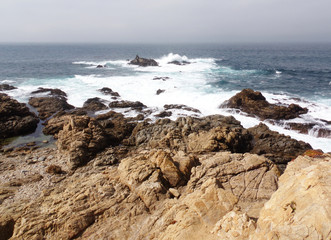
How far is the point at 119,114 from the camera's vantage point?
30.0 meters

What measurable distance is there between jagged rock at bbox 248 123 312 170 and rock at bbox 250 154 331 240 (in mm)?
14136

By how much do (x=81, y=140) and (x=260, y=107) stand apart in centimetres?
2566

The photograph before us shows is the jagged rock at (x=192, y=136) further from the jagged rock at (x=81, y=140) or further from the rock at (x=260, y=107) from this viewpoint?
the rock at (x=260, y=107)

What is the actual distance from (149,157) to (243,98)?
80.6 feet

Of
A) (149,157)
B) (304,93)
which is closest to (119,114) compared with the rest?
(149,157)

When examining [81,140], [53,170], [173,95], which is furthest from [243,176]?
[173,95]

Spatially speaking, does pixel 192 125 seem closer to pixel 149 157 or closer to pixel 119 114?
pixel 149 157

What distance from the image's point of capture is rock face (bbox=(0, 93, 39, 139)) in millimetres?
25266

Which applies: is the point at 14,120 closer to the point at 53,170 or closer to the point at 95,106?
the point at 95,106

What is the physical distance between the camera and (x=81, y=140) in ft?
67.2

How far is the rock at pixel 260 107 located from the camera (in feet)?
93.1

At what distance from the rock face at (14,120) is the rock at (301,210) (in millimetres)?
29720

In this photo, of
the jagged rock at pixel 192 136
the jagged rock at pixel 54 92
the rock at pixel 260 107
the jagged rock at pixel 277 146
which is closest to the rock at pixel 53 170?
the jagged rock at pixel 192 136

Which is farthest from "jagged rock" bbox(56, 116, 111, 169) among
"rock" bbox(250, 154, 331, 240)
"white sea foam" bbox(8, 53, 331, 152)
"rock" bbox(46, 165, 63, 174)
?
"rock" bbox(250, 154, 331, 240)
